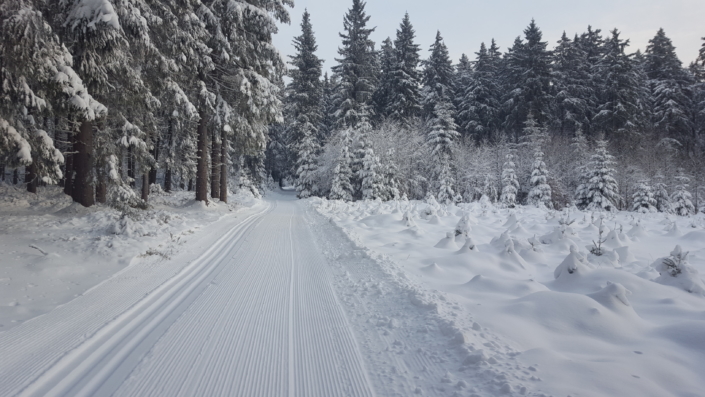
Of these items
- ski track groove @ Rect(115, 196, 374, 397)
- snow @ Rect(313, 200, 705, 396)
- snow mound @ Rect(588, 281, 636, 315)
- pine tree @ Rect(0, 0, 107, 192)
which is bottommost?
ski track groove @ Rect(115, 196, 374, 397)

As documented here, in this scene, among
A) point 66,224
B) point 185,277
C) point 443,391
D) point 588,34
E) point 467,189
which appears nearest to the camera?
point 443,391

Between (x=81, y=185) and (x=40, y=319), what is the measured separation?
298 inches

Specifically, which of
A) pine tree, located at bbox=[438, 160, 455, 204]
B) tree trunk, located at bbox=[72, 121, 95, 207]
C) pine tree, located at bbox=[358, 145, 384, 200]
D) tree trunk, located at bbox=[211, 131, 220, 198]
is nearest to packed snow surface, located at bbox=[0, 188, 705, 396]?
tree trunk, located at bbox=[72, 121, 95, 207]

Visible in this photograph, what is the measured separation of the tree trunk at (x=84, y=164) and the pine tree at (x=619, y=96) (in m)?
38.7

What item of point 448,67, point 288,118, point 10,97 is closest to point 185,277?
point 10,97

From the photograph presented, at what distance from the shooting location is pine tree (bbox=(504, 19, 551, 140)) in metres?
34.7

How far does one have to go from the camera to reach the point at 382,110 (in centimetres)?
3825

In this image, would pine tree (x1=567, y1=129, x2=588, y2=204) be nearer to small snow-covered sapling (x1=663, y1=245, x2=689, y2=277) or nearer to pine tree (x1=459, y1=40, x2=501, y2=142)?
pine tree (x1=459, y1=40, x2=501, y2=142)

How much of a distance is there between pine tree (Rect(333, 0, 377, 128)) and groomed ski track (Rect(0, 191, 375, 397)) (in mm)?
25767

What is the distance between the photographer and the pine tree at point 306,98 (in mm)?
32781

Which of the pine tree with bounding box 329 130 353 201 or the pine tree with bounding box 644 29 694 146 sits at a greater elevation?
the pine tree with bounding box 644 29 694 146

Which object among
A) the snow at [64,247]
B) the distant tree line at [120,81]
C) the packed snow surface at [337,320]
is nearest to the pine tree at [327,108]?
the distant tree line at [120,81]

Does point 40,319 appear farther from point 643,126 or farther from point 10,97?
point 643,126

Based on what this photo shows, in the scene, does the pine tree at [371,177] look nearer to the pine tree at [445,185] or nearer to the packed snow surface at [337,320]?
the pine tree at [445,185]
